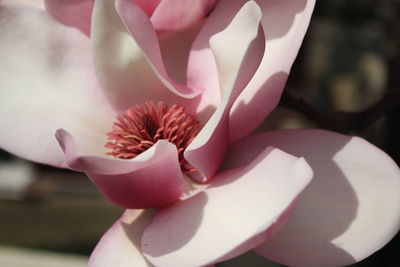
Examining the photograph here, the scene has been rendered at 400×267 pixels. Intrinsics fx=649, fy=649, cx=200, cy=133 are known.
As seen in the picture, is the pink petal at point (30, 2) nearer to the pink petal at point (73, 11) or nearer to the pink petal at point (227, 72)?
the pink petal at point (73, 11)

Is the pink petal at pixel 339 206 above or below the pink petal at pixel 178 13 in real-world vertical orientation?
below

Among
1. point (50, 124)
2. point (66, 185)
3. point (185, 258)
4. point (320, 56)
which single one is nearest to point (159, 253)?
point (185, 258)

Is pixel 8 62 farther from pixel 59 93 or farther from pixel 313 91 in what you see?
pixel 313 91

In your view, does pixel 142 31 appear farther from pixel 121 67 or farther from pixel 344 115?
pixel 344 115

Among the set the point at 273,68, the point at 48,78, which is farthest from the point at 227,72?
the point at 48,78

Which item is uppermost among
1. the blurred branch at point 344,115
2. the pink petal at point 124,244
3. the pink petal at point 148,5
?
the pink petal at point 148,5

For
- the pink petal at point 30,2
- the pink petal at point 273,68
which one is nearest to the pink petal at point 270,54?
the pink petal at point 273,68

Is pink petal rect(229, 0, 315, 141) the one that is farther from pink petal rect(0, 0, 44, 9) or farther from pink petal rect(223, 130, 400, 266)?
pink petal rect(0, 0, 44, 9)
